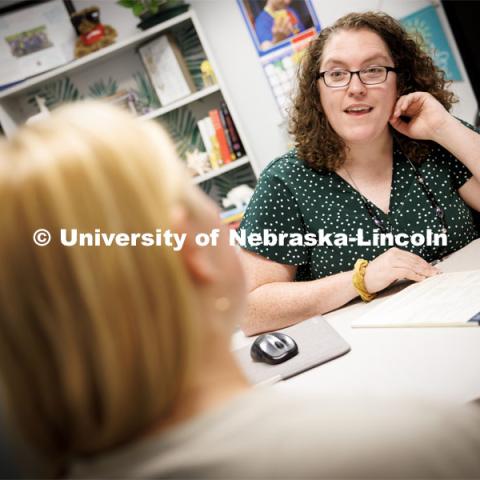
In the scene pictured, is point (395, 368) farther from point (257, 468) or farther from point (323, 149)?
point (323, 149)

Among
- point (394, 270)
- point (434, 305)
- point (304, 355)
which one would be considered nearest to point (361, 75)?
point (394, 270)

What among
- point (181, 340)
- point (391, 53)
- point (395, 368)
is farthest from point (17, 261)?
point (391, 53)

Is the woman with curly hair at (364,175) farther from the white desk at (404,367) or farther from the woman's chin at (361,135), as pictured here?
the white desk at (404,367)

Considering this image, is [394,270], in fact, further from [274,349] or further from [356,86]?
[356,86]

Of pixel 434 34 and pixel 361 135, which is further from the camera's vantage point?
pixel 434 34

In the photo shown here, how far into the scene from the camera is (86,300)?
0.40 metres

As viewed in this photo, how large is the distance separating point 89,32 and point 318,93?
1.96 m

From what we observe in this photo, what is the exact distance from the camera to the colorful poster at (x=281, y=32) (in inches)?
114

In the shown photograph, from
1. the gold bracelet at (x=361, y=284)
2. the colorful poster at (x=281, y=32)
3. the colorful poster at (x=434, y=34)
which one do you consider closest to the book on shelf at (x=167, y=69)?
the colorful poster at (x=281, y=32)

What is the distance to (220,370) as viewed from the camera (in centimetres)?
49

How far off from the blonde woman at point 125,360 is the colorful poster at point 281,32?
8.74ft

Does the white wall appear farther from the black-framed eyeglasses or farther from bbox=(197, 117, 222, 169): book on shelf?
the black-framed eyeglasses

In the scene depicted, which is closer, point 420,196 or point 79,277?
point 79,277

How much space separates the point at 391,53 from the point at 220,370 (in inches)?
51.0
